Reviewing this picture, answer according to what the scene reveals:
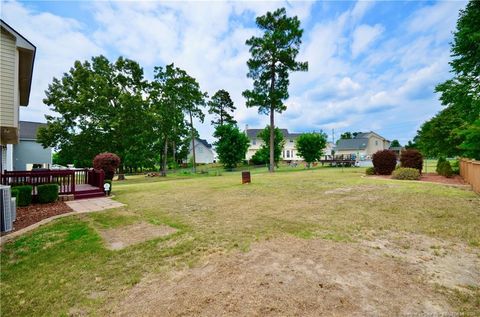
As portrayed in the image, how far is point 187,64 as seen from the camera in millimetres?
29875

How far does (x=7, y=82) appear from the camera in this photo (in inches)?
310

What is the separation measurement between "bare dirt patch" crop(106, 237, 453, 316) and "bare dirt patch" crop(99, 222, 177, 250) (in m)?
1.85

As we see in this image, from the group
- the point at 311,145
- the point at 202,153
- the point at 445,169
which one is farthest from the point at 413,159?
the point at 202,153

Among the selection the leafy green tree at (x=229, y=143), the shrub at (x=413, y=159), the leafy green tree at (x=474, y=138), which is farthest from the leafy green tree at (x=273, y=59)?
the leafy green tree at (x=474, y=138)

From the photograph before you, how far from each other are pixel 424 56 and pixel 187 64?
25.0 m

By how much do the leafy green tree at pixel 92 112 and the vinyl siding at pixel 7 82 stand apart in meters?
15.4

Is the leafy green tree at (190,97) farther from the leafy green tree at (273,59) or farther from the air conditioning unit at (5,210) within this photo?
the air conditioning unit at (5,210)

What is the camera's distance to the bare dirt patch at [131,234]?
182 inches

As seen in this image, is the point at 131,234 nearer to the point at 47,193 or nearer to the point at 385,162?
the point at 47,193

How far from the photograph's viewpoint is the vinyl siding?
7766 mm

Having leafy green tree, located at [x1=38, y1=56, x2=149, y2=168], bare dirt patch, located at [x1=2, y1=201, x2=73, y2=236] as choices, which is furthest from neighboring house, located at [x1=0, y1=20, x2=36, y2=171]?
leafy green tree, located at [x1=38, y1=56, x2=149, y2=168]

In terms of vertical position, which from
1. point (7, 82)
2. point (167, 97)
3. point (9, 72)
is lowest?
point (7, 82)

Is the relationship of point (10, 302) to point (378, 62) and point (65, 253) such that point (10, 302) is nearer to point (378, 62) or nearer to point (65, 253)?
point (65, 253)

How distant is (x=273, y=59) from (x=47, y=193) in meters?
21.4
